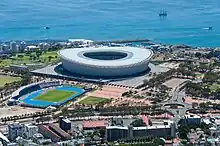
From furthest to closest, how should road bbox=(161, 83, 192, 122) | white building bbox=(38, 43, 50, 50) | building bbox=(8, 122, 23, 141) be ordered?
1. white building bbox=(38, 43, 50, 50)
2. road bbox=(161, 83, 192, 122)
3. building bbox=(8, 122, 23, 141)

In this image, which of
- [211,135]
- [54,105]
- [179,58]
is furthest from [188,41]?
[211,135]

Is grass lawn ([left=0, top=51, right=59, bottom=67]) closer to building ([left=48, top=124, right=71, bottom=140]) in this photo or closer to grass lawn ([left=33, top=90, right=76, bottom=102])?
grass lawn ([left=33, top=90, right=76, bottom=102])

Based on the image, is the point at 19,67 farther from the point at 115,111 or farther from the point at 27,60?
the point at 115,111

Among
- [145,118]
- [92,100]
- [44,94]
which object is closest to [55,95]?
[44,94]

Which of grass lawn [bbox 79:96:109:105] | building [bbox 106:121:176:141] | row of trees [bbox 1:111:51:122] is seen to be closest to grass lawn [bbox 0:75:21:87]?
grass lawn [bbox 79:96:109:105]

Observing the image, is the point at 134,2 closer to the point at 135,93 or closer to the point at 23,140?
the point at 135,93

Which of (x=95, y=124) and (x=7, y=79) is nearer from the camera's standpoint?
(x=95, y=124)
